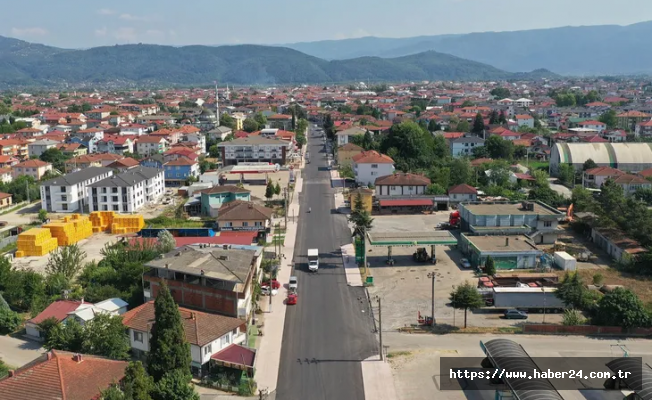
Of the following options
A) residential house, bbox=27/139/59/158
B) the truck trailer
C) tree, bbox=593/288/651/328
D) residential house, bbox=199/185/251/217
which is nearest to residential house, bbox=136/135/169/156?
residential house, bbox=27/139/59/158

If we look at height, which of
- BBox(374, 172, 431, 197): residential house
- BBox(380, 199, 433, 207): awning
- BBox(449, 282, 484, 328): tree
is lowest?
BBox(449, 282, 484, 328): tree

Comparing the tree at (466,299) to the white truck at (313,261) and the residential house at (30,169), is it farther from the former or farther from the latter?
the residential house at (30,169)

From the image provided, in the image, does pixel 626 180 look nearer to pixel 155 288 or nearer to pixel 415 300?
pixel 415 300

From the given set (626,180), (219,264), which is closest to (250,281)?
(219,264)

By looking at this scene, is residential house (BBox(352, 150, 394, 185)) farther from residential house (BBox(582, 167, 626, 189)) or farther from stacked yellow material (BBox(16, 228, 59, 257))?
stacked yellow material (BBox(16, 228, 59, 257))

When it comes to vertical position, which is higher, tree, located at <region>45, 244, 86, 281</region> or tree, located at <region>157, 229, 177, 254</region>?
tree, located at <region>157, 229, 177, 254</region>

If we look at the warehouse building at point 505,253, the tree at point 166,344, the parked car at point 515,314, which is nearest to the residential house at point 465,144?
the warehouse building at point 505,253

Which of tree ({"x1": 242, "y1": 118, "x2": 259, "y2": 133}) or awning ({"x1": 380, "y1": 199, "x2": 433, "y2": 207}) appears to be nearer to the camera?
awning ({"x1": 380, "y1": 199, "x2": 433, "y2": 207})
